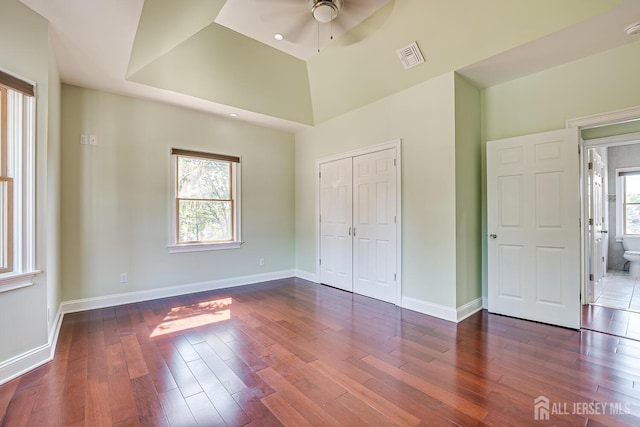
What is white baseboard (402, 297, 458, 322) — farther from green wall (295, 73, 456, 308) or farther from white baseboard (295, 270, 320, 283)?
white baseboard (295, 270, 320, 283)

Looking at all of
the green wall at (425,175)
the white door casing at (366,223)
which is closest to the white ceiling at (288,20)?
the green wall at (425,175)

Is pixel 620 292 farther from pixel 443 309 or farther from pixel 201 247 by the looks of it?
pixel 201 247

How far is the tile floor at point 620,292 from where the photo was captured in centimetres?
380

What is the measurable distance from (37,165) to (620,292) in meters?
7.29

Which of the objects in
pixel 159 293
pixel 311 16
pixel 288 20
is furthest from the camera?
pixel 159 293

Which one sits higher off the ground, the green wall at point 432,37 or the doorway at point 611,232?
the green wall at point 432,37

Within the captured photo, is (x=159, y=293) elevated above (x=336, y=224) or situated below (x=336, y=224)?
below

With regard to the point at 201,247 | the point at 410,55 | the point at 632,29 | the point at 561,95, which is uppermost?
the point at 410,55

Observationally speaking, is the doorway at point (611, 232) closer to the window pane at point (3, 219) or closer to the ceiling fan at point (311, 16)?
the ceiling fan at point (311, 16)

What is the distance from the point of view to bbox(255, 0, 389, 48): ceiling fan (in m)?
2.76

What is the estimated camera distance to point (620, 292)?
4383 mm

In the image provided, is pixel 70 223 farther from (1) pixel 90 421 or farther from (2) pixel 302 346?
(2) pixel 302 346

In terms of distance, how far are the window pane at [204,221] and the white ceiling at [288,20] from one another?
2.54m

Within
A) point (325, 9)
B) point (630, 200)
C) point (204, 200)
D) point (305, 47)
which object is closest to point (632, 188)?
point (630, 200)
